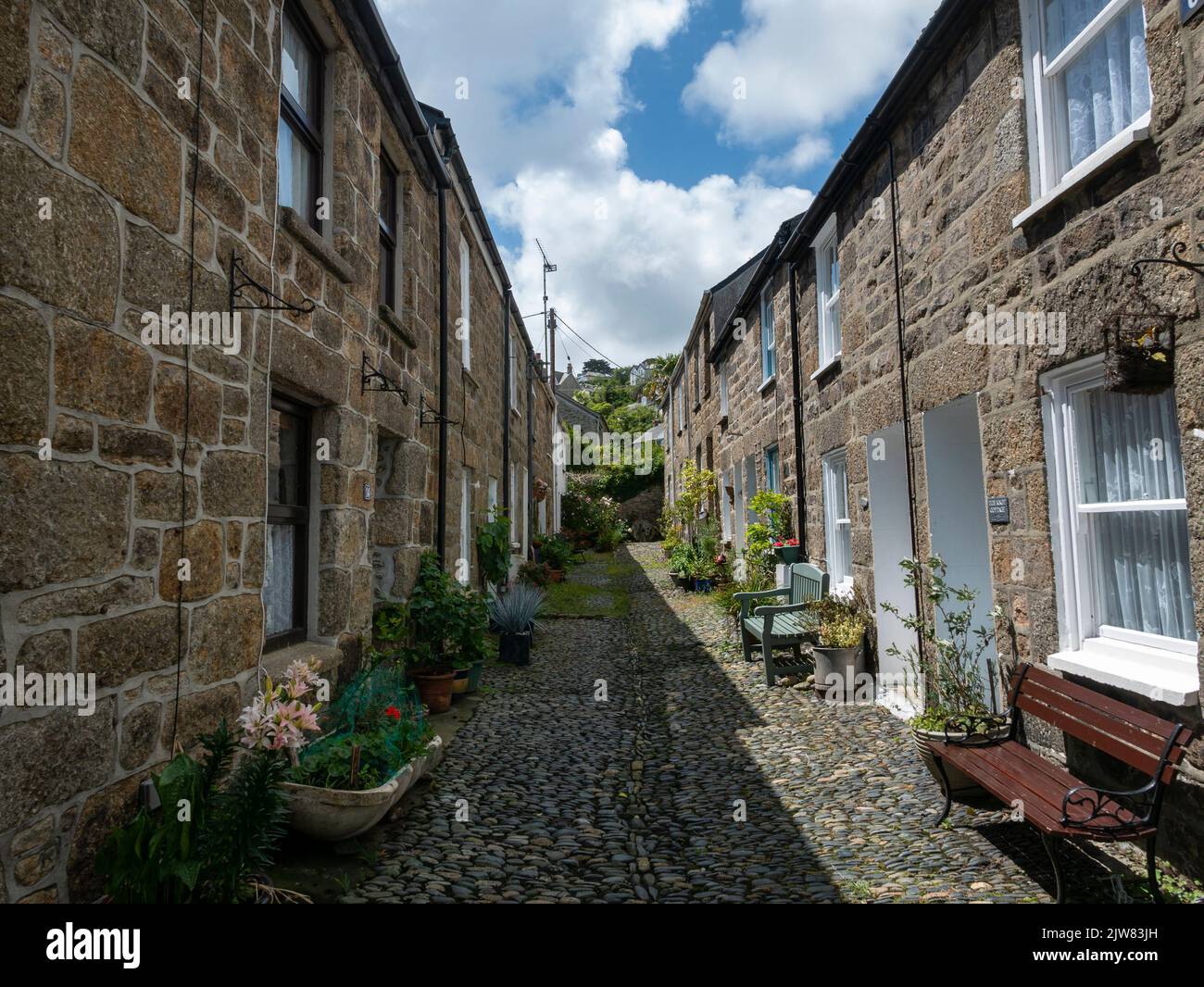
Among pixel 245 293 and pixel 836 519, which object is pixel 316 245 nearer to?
pixel 245 293

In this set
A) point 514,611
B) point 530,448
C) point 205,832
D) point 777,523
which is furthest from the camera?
point 530,448

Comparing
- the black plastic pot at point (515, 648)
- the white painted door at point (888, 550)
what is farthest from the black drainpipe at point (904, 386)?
the black plastic pot at point (515, 648)

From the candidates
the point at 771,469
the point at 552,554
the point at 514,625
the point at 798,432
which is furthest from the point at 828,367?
the point at 552,554

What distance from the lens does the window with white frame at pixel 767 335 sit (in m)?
10.9

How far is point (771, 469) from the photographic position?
11.1 metres

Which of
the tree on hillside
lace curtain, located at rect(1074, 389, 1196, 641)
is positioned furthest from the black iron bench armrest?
the tree on hillside

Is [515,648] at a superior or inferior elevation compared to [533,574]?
inferior

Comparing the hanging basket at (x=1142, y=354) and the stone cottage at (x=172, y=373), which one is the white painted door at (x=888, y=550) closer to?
the hanging basket at (x=1142, y=354)

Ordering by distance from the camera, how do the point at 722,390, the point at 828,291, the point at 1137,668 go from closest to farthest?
the point at 1137,668 → the point at 828,291 → the point at 722,390

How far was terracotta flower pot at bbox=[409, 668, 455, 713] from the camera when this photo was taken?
642 cm

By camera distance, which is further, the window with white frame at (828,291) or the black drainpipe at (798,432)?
the black drainpipe at (798,432)

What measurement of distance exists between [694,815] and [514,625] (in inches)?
172

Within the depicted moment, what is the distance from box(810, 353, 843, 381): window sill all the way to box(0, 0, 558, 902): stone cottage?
433cm

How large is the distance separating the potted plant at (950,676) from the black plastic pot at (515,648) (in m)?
3.94
